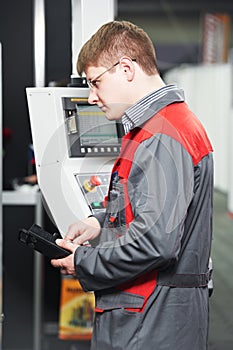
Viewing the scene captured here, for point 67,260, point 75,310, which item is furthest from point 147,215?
point 75,310

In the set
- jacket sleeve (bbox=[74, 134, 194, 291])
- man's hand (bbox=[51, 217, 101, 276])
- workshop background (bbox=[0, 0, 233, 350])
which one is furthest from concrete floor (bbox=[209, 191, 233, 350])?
jacket sleeve (bbox=[74, 134, 194, 291])

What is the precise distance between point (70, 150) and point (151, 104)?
1.62 feet

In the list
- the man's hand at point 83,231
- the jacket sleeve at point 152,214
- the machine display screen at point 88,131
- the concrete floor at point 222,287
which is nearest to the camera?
the jacket sleeve at point 152,214

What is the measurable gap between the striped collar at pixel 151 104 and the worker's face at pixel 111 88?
0.03m

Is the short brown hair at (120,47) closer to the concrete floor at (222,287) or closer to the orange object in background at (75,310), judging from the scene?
the concrete floor at (222,287)

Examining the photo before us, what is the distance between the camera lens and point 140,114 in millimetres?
1694

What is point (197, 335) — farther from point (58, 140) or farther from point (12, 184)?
point (12, 184)

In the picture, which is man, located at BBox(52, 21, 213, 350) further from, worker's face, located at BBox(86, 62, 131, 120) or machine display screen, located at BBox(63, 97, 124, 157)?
machine display screen, located at BBox(63, 97, 124, 157)

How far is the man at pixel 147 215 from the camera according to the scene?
159 cm

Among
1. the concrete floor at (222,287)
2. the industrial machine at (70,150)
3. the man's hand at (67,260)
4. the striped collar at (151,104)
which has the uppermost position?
the striped collar at (151,104)

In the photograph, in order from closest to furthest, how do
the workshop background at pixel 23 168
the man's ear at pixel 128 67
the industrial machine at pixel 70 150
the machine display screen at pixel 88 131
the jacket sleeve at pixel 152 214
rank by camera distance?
the jacket sleeve at pixel 152 214 → the man's ear at pixel 128 67 → the industrial machine at pixel 70 150 → the machine display screen at pixel 88 131 → the workshop background at pixel 23 168

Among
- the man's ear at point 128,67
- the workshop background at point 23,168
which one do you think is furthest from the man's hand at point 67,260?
the workshop background at point 23,168

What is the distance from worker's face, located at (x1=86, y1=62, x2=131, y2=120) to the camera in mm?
1711

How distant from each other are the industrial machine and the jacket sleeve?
37 cm
